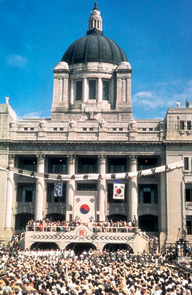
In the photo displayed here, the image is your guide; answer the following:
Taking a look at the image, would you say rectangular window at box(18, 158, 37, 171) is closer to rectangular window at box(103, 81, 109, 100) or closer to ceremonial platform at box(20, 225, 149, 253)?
ceremonial platform at box(20, 225, 149, 253)

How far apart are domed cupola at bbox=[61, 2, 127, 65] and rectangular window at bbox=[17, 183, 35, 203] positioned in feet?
93.5

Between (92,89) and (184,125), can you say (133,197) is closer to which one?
(184,125)

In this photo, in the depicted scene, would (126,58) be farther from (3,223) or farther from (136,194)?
(3,223)

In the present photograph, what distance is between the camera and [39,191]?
257ft

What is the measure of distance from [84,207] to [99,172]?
7096 millimetres

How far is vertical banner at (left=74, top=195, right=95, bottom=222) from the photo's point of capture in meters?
75.1

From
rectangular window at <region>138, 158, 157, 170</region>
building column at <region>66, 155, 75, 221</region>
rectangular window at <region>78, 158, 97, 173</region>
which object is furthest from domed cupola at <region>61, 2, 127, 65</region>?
building column at <region>66, 155, 75, 221</region>

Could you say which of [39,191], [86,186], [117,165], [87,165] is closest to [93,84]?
[87,165]

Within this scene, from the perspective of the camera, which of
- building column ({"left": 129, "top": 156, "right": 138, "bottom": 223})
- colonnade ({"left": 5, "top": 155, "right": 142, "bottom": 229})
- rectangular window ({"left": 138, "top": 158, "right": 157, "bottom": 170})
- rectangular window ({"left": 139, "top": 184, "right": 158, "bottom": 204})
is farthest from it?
rectangular window ({"left": 138, "top": 158, "right": 157, "bottom": 170})

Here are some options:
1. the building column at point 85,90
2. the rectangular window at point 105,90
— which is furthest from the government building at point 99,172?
the rectangular window at point 105,90

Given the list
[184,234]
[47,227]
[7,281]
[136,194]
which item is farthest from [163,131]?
[7,281]

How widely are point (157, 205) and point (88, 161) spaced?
1384cm

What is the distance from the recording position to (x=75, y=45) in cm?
9888

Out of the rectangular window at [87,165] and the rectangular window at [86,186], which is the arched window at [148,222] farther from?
the rectangular window at [87,165]
